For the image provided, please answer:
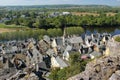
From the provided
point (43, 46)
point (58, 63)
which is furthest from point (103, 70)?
point (43, 46)

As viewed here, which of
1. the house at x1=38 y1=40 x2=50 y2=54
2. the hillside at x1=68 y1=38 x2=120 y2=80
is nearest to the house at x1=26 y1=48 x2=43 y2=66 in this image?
the house at x1=38 y1=40 x2=50 y2=54

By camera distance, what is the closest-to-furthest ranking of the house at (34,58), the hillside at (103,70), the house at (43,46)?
the hillside at (103,70) → the house at (34,58) → the house at (43,46)

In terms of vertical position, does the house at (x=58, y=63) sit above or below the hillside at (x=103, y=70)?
below

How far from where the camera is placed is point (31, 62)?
4597 centimetres

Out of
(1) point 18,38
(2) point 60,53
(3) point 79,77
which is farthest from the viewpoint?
(1) point 18,38

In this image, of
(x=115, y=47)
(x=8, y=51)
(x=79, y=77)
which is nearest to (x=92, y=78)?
(x=79, y=77)

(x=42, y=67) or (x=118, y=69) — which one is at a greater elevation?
(x=118, y=69)

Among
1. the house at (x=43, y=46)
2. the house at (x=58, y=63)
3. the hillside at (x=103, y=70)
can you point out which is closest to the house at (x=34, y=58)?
the house at (x=58, y=63)

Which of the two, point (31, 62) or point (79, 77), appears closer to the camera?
point (79, 77)

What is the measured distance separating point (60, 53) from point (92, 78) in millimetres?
41627

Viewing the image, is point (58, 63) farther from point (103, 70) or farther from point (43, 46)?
point (103, 70)

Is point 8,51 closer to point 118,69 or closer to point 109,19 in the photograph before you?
point 118,69

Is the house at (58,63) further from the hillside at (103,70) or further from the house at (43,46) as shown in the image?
the hillside at (103,70)

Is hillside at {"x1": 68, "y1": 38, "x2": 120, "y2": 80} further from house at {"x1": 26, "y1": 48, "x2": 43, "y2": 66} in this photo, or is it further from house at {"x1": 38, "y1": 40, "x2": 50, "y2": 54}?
house at {"x1": 38, "y1": 40, "x2": 50, "y2": 54}
